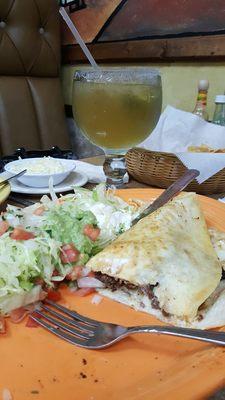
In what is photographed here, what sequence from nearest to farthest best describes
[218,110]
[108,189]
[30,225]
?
[30,225] → [108,189] → [218,110]

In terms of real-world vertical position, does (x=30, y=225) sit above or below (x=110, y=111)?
below

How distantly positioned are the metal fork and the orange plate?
1 centimetres

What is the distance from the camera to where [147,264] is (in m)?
0.63

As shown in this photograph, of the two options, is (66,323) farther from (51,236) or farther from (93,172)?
(93,172)

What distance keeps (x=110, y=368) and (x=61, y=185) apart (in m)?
0.71

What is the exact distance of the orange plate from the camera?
414 millimetres

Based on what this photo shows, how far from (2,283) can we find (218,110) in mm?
1338

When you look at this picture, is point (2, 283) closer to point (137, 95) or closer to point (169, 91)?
point (137, 95)

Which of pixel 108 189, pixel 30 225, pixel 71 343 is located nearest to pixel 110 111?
pixel 108 189

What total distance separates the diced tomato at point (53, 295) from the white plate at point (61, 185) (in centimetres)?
45

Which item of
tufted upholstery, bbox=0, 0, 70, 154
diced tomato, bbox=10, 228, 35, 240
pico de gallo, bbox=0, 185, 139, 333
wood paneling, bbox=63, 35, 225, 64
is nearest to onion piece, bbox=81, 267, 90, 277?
pico de gallo, bbox=0, 185, 139, 333

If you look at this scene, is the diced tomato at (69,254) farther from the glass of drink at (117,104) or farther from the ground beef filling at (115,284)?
the glass of drink at (117,104)

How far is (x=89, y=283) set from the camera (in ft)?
2.18

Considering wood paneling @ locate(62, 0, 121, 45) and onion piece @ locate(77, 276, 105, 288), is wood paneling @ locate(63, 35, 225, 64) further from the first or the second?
onion piece @ locate(77, 276, 105, 288)
